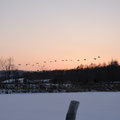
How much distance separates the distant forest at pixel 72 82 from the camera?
115 ft

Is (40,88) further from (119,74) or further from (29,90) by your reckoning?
(119,74)

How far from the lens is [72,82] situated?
45750 millimetres

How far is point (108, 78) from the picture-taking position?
181ft

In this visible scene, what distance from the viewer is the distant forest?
115 ft
